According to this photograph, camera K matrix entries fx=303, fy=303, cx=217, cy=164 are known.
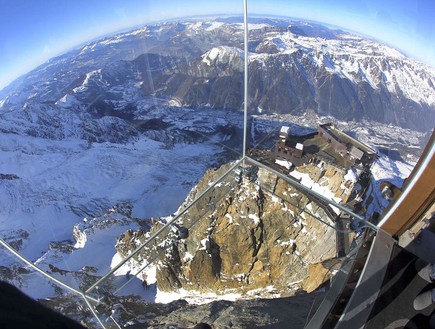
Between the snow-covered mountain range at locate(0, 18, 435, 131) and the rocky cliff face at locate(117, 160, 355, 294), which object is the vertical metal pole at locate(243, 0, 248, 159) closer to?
the snow-covered mountain range at locate(0, 18, 435, 131)

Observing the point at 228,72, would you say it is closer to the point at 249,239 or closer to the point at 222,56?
the point at 222,56

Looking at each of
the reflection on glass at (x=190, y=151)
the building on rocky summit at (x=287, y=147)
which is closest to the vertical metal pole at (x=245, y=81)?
the reflection on glass at (x=190, y=151)

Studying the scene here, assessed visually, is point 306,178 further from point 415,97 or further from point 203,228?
point 203,228

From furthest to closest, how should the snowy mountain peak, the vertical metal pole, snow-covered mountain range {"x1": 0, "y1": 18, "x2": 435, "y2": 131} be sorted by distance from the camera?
the snowy mountain peak < the vertical metal pole < snow-covered mountain range {"x1": 0, "y1": 18, "x2": 435, "y2": 131}

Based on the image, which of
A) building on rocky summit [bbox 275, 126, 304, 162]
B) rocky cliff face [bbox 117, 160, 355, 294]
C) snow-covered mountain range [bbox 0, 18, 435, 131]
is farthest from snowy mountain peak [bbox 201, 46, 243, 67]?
rocky cliff face [bbox 117, 160, 355, 294]

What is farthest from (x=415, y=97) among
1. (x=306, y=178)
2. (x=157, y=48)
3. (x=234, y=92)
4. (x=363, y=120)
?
(x=157, y=48)

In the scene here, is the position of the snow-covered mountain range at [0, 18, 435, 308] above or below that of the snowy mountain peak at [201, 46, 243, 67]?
below

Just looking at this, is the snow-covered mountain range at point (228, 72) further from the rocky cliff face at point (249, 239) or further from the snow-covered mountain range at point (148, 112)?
the rocky cliff face at point (249, 239)

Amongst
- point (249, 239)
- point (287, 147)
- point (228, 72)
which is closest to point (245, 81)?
point (228, 72)
